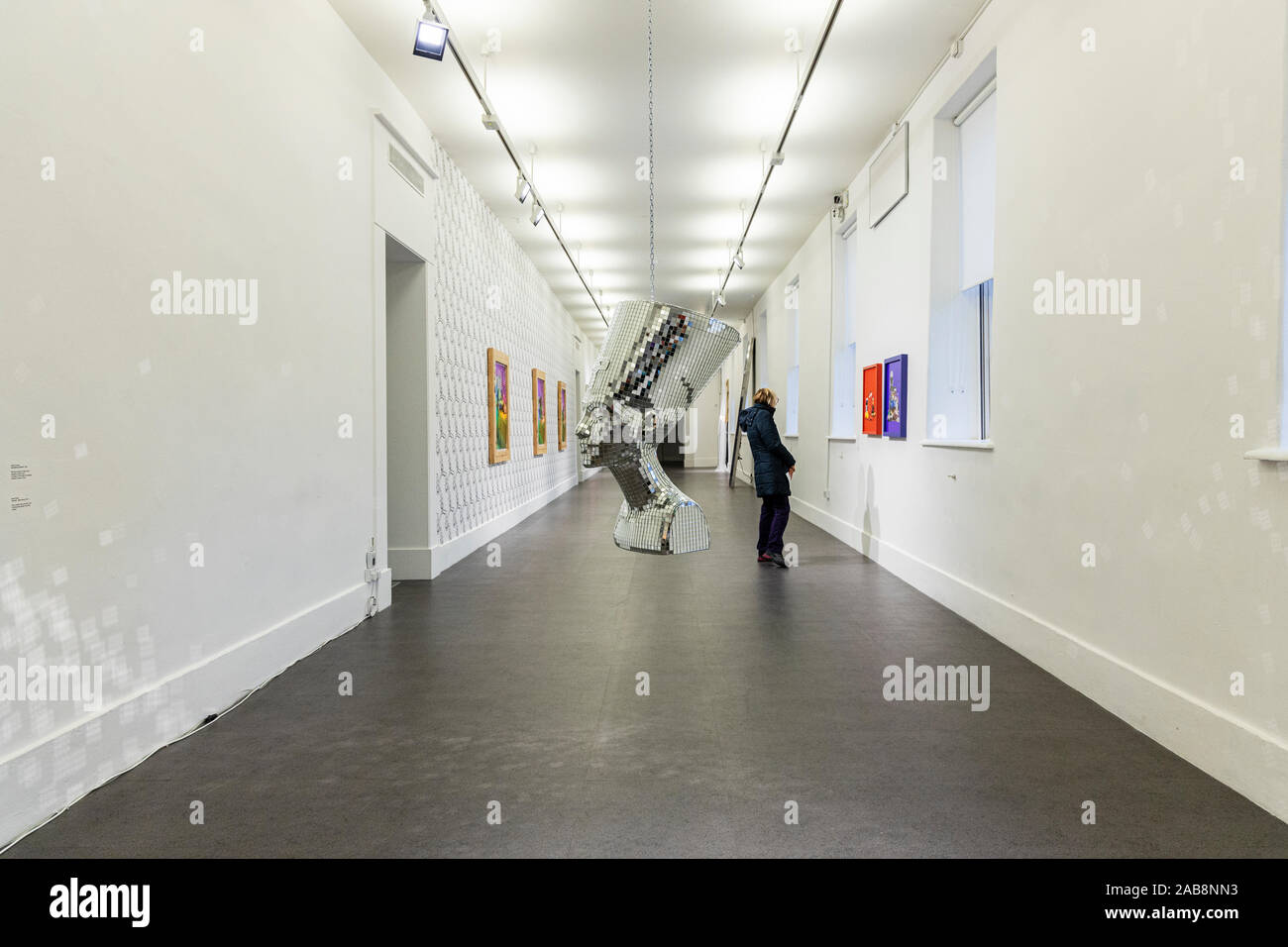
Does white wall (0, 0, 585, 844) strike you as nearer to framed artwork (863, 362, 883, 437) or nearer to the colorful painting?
framed artwork (863, 362, 883, 437)

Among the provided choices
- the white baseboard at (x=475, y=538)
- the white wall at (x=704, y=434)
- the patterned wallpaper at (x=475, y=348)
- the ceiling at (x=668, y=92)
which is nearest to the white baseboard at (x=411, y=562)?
the white baseboard at (x=475, y=538)

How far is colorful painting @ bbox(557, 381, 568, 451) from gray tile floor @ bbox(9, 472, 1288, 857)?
10.3m

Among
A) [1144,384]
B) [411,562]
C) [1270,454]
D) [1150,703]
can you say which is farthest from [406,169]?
[1150,703]

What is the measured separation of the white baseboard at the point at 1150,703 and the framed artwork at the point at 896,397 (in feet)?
5.84

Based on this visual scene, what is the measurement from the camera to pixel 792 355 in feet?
42.7

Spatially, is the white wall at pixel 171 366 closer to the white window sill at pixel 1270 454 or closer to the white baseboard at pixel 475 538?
the white baseboard at pixel 475 538

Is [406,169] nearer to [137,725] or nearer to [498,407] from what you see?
[498,407]

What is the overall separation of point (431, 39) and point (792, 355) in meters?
9.43

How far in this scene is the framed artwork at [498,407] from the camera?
8.81m

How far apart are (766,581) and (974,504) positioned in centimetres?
Answer: 181

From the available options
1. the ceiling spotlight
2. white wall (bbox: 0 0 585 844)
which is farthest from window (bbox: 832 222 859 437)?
the ceiling spotlight

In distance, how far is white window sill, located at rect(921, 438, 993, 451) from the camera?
4.81 metres
